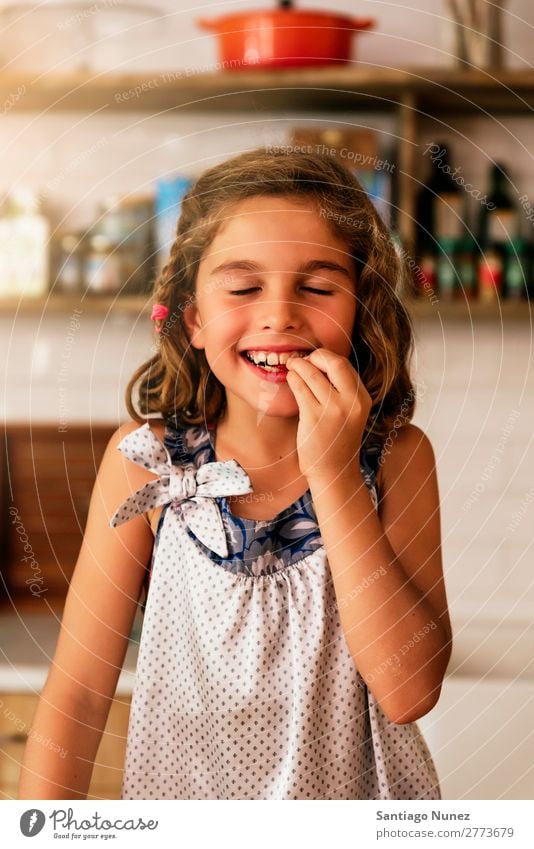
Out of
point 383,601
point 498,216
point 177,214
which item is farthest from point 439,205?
point 383,601

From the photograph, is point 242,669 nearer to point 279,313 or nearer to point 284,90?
point 279,313

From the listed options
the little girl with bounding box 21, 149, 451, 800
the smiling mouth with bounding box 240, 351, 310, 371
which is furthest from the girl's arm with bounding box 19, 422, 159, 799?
the smiling mouth with bounding box 240, 351, 310, 371

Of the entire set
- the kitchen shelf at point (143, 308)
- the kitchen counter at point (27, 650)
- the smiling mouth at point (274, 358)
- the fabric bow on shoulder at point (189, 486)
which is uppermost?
the kitchen shelf at point (143, 308)

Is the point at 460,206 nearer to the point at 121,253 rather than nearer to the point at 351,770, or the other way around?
the point at 121,253

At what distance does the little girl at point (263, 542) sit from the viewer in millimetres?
506

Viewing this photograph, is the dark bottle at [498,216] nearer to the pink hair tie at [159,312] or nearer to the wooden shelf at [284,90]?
the wooden shelf at [284,90]

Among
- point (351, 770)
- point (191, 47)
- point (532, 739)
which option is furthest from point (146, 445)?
point (191, 47)

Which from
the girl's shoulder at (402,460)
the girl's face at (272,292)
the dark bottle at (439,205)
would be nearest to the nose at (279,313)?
the girl's face at (272,292)

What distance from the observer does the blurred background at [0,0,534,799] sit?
2.03 feet

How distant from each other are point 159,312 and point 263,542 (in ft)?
0.49

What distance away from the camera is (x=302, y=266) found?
0.50m

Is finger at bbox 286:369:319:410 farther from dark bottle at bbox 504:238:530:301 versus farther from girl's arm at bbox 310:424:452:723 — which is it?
dark bottle at bbox 504:238:530:301

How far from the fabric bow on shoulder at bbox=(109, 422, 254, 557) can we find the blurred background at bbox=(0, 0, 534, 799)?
0.28 feet
